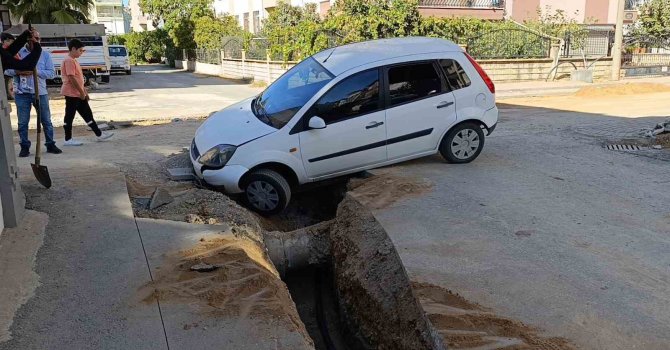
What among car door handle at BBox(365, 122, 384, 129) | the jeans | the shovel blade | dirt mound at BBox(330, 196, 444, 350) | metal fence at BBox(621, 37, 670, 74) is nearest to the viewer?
dirt mound at BBox(330, 196, 444, 350)

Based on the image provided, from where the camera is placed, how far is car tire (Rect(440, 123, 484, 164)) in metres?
7.51

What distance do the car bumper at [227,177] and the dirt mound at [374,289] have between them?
121cm

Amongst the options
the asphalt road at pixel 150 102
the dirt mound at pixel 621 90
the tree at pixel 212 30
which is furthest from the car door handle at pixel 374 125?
the tree at pixel 212 30

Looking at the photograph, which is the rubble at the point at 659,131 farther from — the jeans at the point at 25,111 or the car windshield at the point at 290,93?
the jeans at the point at 25,111

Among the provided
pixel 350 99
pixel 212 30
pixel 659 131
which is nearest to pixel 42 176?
pixel 350 99

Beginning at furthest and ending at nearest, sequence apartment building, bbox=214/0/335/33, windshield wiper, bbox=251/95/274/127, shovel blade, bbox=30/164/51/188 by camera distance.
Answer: apartment building, bbox=214/0/335/33
windshield wiper, bbox=251/95/274/127
shovel blade, bbox=30/164/51/188

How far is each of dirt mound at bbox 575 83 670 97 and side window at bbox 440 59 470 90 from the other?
11993 mm

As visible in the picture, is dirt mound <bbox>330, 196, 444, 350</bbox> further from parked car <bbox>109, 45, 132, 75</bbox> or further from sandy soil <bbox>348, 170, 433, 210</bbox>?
parked car <bbox>109, 45, 132, 75</bbox>

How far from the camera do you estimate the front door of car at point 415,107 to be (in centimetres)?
698

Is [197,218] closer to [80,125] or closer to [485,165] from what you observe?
[485,165]

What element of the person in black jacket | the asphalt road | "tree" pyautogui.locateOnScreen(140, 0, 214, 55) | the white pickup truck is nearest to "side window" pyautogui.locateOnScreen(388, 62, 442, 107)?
the person in black jacket

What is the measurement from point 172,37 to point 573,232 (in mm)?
45476

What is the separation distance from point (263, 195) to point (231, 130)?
0.87 m

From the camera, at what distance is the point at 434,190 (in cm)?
666
